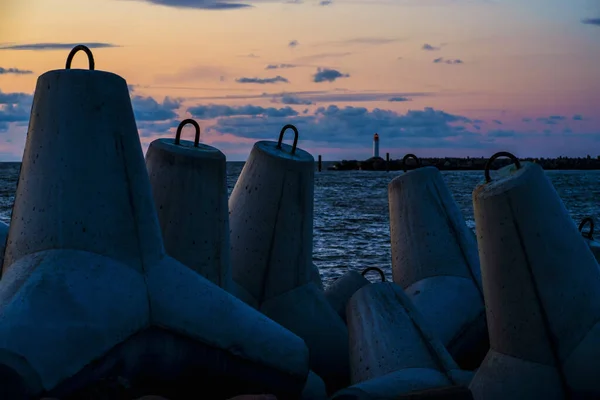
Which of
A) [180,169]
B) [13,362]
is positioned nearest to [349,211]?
[180,169]

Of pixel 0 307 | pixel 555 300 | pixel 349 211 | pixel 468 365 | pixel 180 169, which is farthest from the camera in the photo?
pixel 349 211

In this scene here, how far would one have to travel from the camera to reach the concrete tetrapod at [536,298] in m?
4.18

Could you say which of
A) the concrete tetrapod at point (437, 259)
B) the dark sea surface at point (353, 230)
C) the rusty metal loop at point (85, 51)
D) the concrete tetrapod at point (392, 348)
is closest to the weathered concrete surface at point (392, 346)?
the concrete tetrapod at point (392, 348)

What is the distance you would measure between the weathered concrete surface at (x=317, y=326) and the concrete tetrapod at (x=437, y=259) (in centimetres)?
66

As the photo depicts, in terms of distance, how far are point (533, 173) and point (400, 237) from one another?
2.38m

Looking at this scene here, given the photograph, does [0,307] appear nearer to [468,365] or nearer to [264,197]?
[264,197]

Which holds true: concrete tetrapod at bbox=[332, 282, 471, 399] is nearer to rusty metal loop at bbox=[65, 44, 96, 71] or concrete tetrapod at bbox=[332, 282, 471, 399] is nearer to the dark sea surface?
rusty metal loop at bbox=[65, 44, 96, 71]

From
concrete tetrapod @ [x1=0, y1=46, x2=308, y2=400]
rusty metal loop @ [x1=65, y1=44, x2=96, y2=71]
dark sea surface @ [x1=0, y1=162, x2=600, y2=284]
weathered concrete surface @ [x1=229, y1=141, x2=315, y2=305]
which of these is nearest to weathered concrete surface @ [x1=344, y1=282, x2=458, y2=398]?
concrete tetrapod @ [x1=0, y1=46, x2=308, y2=400]

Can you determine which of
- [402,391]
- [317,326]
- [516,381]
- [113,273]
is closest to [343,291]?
[317,326]

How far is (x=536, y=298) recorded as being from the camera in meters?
4.23

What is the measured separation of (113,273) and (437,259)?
3082 millimetres

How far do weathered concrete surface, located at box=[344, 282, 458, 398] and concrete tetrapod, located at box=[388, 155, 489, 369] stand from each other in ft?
2.58

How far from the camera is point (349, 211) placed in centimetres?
2678

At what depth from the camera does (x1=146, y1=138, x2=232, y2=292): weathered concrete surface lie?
4.95m
